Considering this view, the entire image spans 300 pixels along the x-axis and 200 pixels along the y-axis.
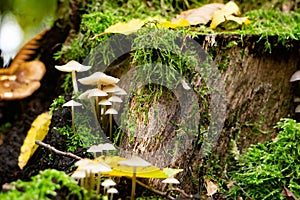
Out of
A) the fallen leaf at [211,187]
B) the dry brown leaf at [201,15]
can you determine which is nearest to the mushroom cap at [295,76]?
the dry brown leaf at [201,15]

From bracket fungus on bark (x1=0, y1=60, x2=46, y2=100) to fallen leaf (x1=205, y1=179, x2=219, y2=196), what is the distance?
77.2 inches

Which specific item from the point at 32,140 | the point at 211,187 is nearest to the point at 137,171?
the point at 211,187

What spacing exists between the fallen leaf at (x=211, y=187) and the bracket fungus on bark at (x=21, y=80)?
6.44 ft

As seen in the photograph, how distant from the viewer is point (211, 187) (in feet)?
7.47

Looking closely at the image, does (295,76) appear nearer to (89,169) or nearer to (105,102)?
(105,102)

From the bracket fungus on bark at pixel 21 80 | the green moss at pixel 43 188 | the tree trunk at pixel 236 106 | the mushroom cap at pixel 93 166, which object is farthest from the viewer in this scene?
the bracket fungus on bark at pixel 21 80

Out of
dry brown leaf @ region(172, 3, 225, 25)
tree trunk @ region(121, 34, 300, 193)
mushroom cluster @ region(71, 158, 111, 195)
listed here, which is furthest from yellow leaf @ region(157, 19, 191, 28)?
mushroom cluster @ region(71, 158, 111, 195)

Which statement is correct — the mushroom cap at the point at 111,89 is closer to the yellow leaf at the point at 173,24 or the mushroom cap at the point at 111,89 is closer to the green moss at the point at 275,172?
the yellow leaf at the point at 173,24

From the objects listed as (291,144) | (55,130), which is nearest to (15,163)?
(55,130)

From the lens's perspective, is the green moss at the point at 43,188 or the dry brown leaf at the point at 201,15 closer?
the green moss at the point at 43,188

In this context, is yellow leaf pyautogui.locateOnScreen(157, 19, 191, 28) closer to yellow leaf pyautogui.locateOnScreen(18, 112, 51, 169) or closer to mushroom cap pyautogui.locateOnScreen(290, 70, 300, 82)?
mushroom cap pyautogui.locateOnScreen(290, 70, 300, 82)

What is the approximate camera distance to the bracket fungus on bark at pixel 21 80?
3.41m

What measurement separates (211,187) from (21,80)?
2128mm

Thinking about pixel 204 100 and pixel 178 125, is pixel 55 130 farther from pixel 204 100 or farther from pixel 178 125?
pixel 204 100
